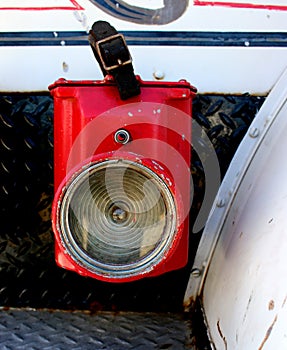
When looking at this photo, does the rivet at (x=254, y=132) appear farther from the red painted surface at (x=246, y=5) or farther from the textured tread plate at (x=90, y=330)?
the textured tread plate at (x=90, y=330)

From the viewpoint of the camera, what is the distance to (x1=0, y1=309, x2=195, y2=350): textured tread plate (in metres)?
1.25

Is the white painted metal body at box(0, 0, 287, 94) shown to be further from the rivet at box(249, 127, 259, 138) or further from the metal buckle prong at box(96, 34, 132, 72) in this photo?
the metal buckle prong at box(96, 34, 132, 72)

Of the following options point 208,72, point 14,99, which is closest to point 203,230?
point 208,72

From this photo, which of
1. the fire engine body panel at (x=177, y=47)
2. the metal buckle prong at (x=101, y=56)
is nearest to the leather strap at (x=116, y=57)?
the metal buckle prong at (x=101, y=56)

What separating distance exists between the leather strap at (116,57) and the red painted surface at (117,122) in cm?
3

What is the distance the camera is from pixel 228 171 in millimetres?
1399

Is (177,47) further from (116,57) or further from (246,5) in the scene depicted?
(116,57)

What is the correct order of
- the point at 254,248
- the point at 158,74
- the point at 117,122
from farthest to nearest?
1. the point at 158,74
2. the point at 117,122
3. the point at 254,248

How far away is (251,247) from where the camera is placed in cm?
108

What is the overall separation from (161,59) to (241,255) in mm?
521

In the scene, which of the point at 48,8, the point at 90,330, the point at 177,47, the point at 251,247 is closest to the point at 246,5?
the point at 177,47

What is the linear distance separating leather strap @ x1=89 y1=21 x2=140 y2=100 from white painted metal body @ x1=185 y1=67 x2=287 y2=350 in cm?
30

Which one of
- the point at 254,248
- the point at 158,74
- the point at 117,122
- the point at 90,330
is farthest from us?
the point at 158,74

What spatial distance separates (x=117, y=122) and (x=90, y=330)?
46 cm
